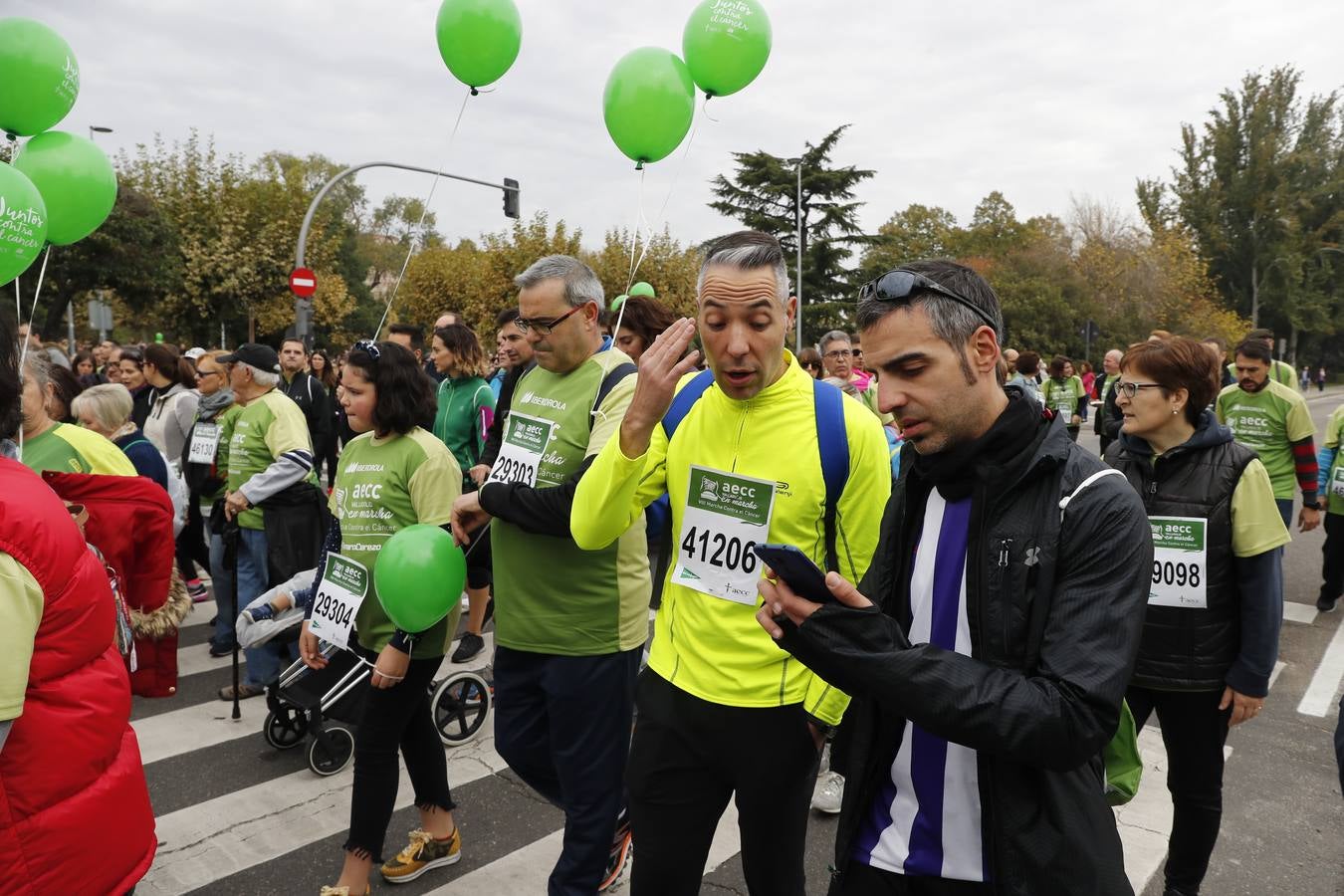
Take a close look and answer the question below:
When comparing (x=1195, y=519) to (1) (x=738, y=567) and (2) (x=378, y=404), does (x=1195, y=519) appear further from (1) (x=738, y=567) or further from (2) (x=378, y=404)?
(2) (x=378, y=404)

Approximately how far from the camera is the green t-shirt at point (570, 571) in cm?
290

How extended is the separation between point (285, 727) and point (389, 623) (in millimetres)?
1759

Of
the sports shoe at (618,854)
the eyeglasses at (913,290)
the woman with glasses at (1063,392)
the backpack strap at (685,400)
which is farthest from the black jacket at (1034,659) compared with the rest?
the woman with glasses at (1063,392)

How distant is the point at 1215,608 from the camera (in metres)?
2.94

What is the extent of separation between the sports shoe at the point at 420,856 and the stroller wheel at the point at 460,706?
3.60ft

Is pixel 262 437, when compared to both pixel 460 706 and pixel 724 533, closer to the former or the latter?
pixel 460 706

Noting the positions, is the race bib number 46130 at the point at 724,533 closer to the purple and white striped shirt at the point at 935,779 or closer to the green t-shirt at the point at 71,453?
the purple and white striped shirt at the point at 935,779

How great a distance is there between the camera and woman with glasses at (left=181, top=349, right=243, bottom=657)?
18.4 feet

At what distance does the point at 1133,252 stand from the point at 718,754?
154 ft

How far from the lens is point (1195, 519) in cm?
295

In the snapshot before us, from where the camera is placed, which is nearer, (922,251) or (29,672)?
(29,672)

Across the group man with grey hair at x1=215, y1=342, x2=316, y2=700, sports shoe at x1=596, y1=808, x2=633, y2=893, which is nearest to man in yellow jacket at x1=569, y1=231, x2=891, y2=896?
sports shoe at x1=596, y1=808, x2=633, y2=893

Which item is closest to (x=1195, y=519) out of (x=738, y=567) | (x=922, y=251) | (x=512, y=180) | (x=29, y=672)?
(x=738, y=567)

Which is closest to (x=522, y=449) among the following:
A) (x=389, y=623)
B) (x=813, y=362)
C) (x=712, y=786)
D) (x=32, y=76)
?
(x=389, y=623)
